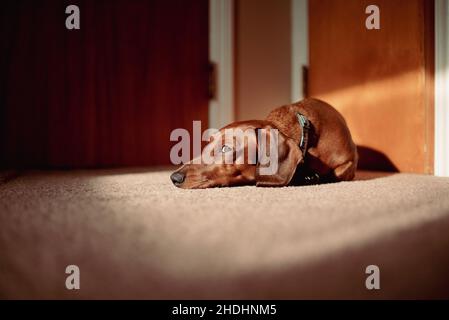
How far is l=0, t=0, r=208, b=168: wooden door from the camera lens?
6.77 feet

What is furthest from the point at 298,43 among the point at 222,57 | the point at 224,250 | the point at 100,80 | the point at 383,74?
the point at 224,250

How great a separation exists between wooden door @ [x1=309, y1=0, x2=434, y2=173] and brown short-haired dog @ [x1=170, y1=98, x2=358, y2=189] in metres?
0.46

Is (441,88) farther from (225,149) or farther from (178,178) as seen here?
(178,178)

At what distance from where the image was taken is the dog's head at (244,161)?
1.13 metres

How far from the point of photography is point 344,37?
212 cm

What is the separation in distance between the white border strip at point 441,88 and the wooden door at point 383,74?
1.1 inches

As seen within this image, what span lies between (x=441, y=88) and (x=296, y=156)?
3.15 ft

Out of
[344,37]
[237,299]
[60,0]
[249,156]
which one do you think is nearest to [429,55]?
[344,37]

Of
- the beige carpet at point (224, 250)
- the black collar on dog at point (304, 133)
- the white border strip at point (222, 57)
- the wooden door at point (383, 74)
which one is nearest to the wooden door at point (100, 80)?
the white border strip at point (222, 57)

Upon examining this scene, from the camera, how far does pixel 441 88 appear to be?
5.23 ft

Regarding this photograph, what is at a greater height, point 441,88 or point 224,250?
point 441,88

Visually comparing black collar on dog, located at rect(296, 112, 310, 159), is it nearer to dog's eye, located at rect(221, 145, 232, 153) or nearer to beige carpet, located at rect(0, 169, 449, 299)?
dog's eye, located at rect(221, 145, 232, 153)
